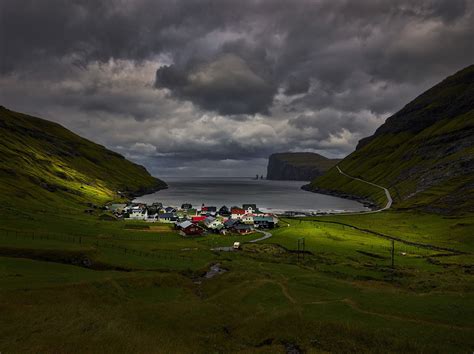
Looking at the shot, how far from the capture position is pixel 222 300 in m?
42.2

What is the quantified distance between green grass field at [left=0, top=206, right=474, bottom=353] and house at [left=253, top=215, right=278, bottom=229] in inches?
1781

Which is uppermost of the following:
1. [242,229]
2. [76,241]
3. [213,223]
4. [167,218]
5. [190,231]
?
[167,218]

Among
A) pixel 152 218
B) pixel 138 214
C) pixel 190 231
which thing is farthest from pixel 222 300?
pixel 138 214

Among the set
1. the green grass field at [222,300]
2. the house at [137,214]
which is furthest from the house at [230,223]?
the house at [137,214]

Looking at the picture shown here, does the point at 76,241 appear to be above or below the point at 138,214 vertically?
below

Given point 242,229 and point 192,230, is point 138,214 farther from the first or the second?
point 242,229

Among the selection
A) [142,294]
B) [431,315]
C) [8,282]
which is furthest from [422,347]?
[8,282]

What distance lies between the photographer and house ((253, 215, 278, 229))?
411 feet

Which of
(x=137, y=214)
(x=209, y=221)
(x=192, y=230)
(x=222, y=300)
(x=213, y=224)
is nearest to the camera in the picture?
(x=222, y=300)

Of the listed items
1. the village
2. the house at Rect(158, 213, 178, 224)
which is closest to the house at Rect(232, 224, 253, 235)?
the village

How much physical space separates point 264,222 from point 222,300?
85.9 m

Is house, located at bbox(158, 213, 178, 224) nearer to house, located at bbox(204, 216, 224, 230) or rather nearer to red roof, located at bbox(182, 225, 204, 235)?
house, located at bbox(204, 216, 224, 230)

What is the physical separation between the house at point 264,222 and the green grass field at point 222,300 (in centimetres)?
4525

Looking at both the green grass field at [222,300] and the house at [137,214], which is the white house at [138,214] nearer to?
the house at [137,214]
